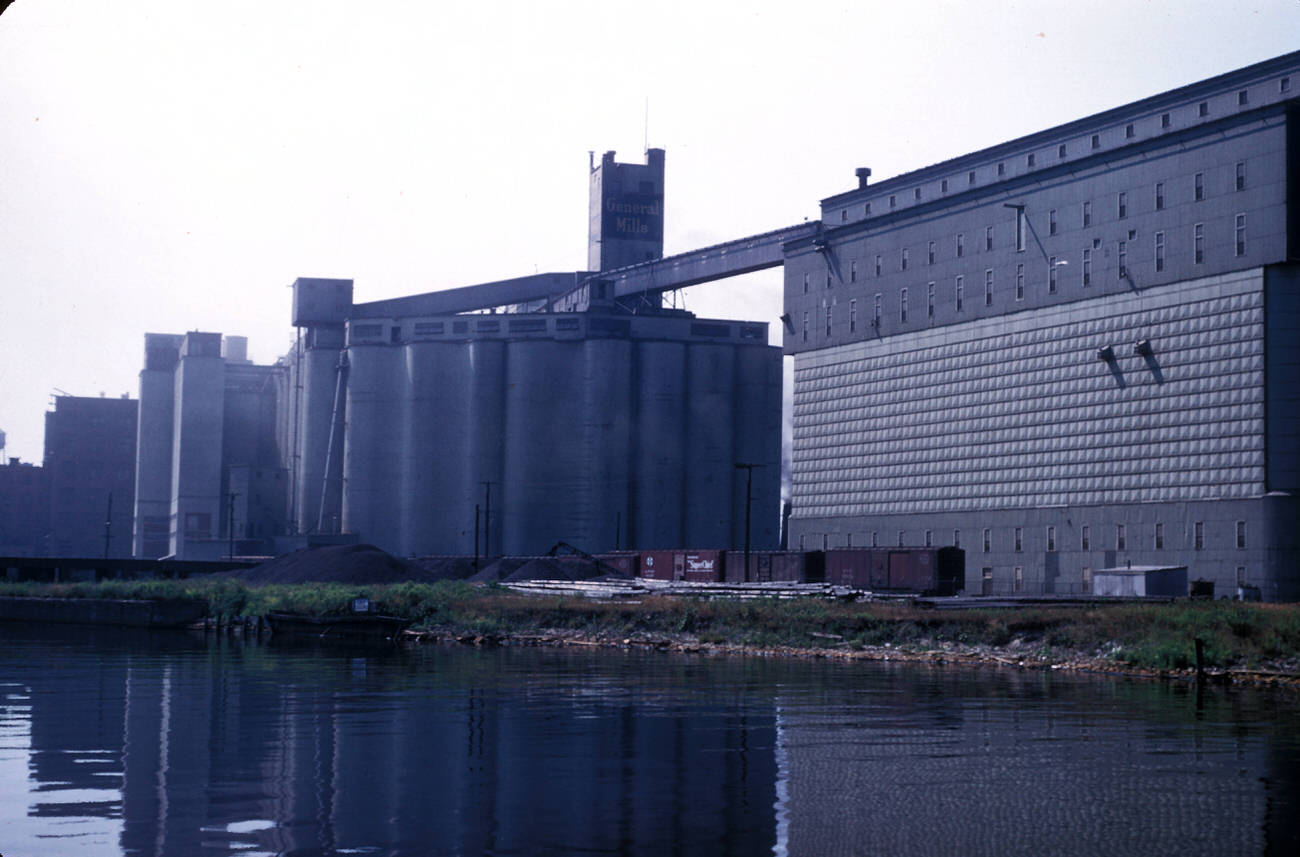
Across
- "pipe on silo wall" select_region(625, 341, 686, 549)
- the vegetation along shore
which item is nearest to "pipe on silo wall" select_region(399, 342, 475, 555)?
"pipe on silo wall" select_region(625, 341, 686, 549)

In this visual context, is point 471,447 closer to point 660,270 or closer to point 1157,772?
point 660,270

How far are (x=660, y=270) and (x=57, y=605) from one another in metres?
62.4

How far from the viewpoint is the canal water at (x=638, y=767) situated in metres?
14.1

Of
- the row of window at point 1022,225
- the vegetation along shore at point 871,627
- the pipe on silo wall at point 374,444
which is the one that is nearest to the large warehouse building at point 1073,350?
the row of window at point 1022,225

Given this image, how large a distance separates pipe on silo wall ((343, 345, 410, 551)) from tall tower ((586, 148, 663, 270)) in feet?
87.2

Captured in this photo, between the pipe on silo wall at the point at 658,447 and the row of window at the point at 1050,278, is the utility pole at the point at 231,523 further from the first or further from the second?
the row of window at the point at 1050,278

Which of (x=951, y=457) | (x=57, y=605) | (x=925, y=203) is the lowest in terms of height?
(x=57, y=605)

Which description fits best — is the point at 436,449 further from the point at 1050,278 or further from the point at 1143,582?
the point at 1143,582

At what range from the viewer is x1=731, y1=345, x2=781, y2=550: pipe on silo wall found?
134750 millimetres

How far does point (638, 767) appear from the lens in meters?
19.1

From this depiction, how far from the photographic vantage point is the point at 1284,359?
78562 millimetres

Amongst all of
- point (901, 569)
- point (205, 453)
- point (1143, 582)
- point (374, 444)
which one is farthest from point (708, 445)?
point (205, 453)

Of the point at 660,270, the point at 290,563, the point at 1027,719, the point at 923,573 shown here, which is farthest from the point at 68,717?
the point at 660,270

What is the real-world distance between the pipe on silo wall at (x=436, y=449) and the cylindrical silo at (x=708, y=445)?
64.8ft
